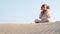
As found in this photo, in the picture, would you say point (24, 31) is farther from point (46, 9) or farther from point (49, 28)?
point (46, 9)

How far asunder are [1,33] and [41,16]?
1868 mm

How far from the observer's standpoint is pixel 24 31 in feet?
10.6

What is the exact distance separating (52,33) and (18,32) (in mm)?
537

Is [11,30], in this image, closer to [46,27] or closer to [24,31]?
[24,31]

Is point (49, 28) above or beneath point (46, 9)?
beneath

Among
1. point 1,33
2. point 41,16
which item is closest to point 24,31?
point 1,33

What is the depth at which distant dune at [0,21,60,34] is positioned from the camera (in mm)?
3178

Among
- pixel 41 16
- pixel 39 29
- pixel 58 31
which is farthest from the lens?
pixel 41 16

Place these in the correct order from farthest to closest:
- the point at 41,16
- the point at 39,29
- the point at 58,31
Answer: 1. the point at 41,16
2. the point at 39,29
3. the point at 58,31

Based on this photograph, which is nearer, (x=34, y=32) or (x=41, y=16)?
(x=34, y=32)

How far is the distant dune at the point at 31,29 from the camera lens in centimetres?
318

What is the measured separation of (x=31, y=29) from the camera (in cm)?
330

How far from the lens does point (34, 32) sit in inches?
125

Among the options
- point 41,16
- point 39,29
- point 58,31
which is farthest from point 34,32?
point 41,16
